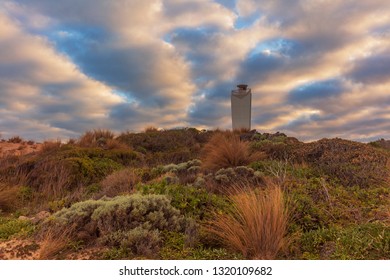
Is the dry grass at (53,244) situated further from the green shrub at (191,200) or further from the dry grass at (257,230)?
the dry grass at (257,230)

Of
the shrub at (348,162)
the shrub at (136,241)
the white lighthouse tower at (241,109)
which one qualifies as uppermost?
the white lighthouse tower at (241,109)

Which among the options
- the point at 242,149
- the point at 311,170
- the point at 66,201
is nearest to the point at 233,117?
the point at 242,149

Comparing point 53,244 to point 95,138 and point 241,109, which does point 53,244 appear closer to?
point 95,138

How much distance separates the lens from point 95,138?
19016mm

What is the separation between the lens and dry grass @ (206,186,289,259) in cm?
499

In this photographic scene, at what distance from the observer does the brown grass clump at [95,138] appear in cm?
1795

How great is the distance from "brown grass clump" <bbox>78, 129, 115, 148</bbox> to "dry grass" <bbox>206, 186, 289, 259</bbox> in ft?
42.5

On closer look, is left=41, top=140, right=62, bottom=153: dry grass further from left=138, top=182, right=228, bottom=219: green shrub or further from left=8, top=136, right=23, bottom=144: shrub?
left=138, top=182, right=228, bottom=219: green shrub

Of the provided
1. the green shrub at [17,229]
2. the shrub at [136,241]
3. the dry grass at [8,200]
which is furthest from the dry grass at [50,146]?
the shrub at [136,241]

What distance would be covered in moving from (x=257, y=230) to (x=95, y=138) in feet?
49.3

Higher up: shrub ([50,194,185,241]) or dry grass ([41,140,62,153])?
dry grass ([41,140,62,153])

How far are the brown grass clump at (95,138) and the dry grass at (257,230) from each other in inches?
510

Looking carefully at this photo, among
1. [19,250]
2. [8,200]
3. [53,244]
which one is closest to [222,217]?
[53,244]

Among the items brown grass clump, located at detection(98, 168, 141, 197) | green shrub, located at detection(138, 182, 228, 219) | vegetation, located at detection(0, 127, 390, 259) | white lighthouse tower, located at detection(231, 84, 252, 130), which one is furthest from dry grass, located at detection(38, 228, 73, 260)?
white lighthouse tower, located at detection(231, 84, 252, 130)
